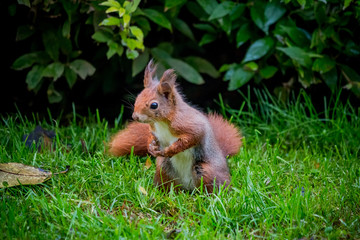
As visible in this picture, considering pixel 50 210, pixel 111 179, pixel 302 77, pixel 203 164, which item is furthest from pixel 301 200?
pixel 302 77

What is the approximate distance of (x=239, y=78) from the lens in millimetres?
3566

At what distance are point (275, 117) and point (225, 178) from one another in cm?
131

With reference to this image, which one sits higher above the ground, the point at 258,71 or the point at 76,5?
the point at 76,5

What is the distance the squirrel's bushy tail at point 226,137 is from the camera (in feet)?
9.11

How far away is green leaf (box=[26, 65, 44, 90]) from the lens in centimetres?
343

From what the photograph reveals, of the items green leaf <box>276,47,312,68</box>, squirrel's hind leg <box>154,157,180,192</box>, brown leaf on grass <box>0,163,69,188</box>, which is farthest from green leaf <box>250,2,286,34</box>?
brown leaf on grass <box>0,163,69,188</box>

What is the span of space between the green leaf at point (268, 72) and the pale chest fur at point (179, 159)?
1350 millimetres

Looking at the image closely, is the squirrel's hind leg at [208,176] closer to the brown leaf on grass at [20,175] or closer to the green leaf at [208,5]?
the brown leaf on grass at [20,175]

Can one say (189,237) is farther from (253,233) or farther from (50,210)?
(50,210)

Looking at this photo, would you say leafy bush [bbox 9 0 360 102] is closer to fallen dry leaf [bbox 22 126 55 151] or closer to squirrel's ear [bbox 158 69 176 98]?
fallen dry leaf [bbox 22 126 55 151]

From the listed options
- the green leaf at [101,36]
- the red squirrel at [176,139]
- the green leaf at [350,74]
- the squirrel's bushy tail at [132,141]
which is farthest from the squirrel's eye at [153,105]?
the green leaf at [350,74]

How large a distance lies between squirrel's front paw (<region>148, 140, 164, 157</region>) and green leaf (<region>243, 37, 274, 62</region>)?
52.3 inches

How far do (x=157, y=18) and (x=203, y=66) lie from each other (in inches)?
27.6

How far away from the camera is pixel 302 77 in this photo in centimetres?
348
